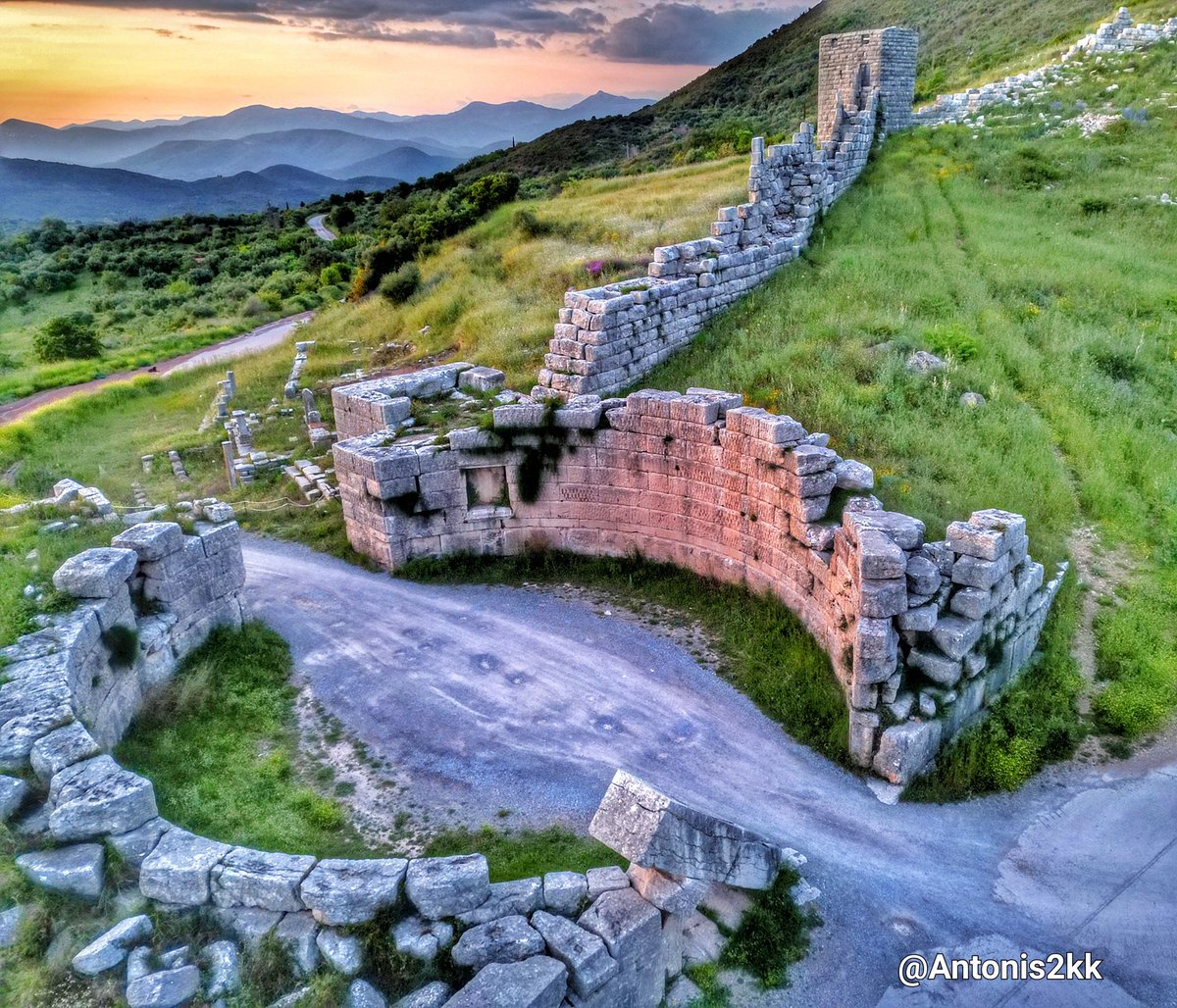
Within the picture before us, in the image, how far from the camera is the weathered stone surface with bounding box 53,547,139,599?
9.15 metres

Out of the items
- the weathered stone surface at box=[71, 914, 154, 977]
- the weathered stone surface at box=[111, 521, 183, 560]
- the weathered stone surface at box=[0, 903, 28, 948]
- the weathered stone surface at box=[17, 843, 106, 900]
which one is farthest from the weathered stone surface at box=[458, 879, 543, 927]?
the weathered stone surface at box=[111, 521, 183, 560]

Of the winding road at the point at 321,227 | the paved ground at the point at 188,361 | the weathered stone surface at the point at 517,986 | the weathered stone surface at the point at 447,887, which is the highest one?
the winding road at the point at 321,227

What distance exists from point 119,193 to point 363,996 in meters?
109

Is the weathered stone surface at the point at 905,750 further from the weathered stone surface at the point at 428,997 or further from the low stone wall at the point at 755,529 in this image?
the weathered stone surface at the point at 428,997

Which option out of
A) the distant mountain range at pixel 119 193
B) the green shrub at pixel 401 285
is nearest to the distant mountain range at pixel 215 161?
the distant mountain range at pixel 119 193

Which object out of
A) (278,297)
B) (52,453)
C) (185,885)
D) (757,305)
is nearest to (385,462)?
(185,885)

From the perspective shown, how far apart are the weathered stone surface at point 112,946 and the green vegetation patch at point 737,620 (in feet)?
21.2

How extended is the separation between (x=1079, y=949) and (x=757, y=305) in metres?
13.4

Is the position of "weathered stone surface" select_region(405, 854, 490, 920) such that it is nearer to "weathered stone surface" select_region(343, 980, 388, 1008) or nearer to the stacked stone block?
"weathered stone surface" select_region(343, 980, 388, 1008)

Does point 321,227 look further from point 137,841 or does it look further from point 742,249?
point 137,841

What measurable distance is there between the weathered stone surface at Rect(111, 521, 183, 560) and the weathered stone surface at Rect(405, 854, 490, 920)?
18.9ft

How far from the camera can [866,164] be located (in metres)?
24.4

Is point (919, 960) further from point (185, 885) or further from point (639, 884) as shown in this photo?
point (185, 885)

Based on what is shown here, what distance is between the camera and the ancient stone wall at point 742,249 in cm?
1495
